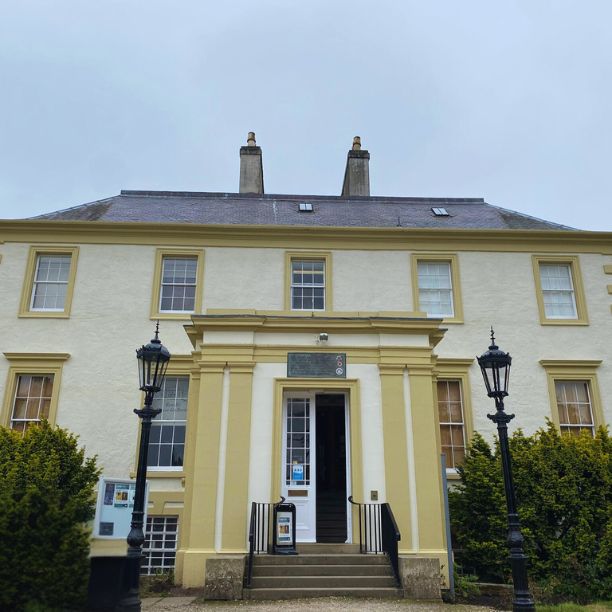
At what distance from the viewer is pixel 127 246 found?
16562mm

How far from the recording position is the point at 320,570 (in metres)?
9.97

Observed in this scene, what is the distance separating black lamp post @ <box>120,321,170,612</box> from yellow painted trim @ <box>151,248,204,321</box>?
7121 mm

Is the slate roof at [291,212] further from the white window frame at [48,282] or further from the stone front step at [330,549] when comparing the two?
the stone front step at [330,549]

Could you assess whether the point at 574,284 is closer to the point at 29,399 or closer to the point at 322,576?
the point at 322,576

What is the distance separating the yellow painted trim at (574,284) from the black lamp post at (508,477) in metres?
8.25

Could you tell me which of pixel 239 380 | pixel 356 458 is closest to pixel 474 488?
pixel 356 458

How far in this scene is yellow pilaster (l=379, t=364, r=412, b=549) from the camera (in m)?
10.6

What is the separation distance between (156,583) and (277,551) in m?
2.54

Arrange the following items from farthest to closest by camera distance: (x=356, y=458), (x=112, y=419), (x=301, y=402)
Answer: (x=112, y=419) < (x=301, y=402) < (x=356, y=458)

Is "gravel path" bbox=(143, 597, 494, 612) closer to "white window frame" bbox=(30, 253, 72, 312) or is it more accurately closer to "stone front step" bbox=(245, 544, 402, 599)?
"stone front step" bbox=(245, 544, 402, 599)

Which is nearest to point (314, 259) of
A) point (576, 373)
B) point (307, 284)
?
point (307, 284)

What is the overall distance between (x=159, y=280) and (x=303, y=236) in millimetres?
4273

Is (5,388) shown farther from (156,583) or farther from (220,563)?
(220,563)

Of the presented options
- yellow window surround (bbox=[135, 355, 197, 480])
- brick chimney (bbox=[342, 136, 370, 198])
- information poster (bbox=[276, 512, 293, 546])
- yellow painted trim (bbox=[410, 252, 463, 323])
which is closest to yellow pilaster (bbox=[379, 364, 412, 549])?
information poster (bbox=[276, 512, 293, 546])
